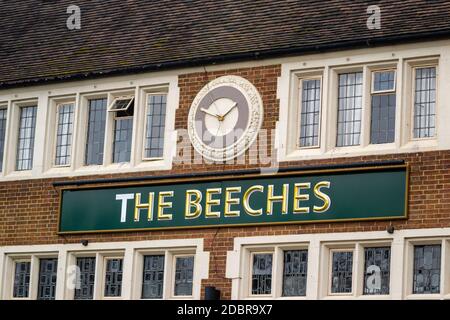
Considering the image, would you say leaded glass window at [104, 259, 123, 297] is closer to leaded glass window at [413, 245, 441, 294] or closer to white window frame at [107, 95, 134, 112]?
white window frame at [107, 95, 134, 112]

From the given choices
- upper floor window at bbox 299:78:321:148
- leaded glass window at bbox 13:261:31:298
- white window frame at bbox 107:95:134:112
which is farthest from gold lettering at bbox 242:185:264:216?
leaded glass window at bbox 13:261:31:298

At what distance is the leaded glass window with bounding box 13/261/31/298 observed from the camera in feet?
112

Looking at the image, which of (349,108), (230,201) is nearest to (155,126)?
(230,201)

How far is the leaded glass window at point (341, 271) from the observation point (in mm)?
30125

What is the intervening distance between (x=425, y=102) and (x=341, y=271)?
3457 millimetres

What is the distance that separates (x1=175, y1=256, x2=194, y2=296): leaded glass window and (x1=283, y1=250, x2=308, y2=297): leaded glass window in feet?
6.87

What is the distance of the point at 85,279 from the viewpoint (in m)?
33.5

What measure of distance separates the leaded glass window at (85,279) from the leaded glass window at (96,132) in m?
2.08

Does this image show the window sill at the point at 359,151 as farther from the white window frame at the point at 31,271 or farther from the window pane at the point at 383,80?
the white window frame at the point at 31,271

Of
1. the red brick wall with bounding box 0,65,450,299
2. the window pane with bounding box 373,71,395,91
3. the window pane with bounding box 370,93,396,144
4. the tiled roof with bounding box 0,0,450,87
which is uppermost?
the tiled roof with bounding box 0,0,450,87

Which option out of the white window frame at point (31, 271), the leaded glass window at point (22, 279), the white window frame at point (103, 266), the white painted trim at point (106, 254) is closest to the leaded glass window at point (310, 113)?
the white painted trim at point (106, 254)

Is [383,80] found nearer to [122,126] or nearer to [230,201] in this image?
[230,201]

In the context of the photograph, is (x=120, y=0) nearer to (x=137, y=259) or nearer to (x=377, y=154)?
(x=137, y=259)
